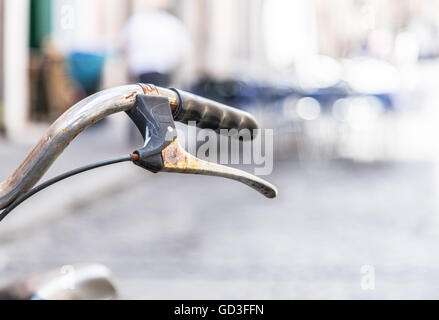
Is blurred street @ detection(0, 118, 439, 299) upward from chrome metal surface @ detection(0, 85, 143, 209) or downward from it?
upward

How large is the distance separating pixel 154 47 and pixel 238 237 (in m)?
4.91

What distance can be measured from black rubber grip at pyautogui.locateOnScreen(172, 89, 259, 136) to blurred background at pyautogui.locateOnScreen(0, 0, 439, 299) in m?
2.63

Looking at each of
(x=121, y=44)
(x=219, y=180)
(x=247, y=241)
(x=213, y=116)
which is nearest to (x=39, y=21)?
(x=121, y=44)

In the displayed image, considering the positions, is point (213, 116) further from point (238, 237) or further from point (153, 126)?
point (238, 237)

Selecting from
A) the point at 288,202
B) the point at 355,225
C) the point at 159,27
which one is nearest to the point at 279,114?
the point at 159,27

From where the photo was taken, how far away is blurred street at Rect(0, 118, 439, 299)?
4.82 m

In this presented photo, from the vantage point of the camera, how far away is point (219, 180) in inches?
380

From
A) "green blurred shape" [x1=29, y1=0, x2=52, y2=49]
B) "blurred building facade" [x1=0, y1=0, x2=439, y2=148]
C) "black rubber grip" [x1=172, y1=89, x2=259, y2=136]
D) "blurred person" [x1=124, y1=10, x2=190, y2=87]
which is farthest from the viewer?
"green blurred shape" [x1=29, y1=0, x2=52, y2=49]

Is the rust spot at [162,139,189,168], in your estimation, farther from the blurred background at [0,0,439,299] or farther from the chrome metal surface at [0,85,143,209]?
the blurred background at [0,0,439,299]

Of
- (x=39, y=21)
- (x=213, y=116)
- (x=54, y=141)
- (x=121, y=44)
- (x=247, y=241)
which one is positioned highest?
(x=39, y=21)

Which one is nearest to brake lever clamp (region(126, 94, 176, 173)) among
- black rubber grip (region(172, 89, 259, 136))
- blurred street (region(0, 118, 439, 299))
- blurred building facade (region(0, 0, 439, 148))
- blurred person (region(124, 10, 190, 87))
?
black rubber grip (region(172, 89, 259, 136))

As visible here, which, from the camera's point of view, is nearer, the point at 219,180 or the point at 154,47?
the point at 219,180
